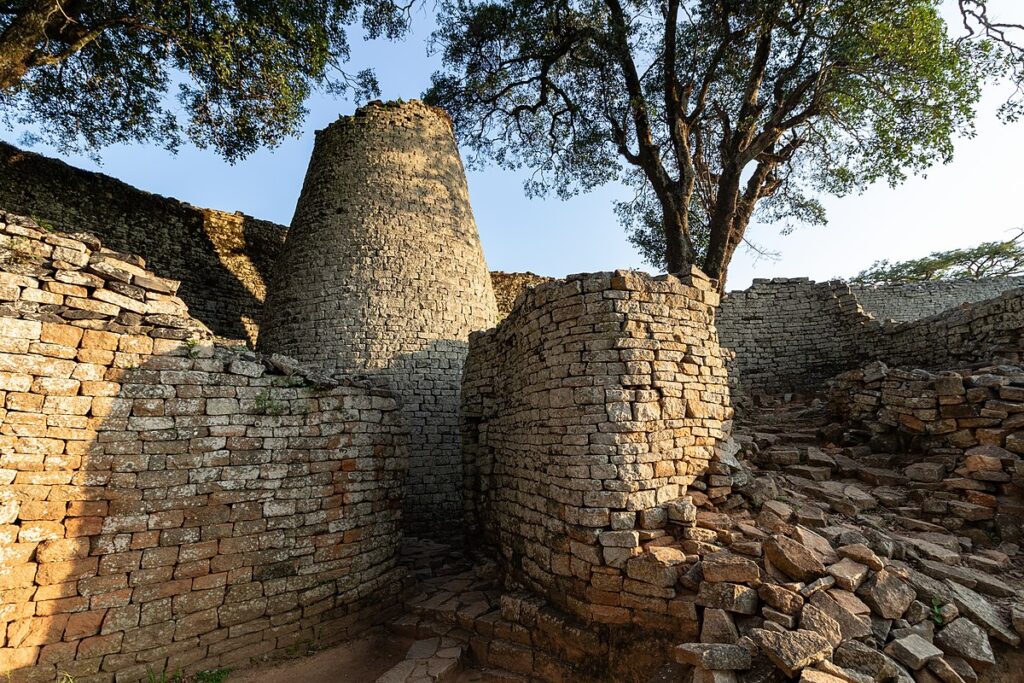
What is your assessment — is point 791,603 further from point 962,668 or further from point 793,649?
point 962,668

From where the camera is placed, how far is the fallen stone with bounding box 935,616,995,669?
3.14m

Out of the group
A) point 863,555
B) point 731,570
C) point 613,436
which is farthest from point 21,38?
point 863,555

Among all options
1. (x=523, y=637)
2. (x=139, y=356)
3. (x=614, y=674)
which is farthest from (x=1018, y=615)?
Result: (x=139, y=356)

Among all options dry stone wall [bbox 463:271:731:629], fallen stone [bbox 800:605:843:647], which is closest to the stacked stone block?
dry stone wall [bbox 463:271:731:629]

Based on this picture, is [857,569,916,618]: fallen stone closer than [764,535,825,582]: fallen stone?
Yes

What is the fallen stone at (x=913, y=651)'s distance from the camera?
300cm

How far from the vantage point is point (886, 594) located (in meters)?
3.43

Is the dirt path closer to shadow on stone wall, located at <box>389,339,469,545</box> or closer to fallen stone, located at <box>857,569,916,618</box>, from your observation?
shadow on stone wall, located at <box>389,339,469,545</box>

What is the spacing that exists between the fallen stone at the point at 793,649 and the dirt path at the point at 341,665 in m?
3.99

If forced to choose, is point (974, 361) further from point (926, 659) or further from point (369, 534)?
point (369, 534)

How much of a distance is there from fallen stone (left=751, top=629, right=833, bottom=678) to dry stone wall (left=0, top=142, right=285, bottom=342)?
1281cm

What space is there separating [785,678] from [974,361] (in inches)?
289

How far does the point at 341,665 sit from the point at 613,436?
13.2 ft

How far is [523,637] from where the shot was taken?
4.72 meters
